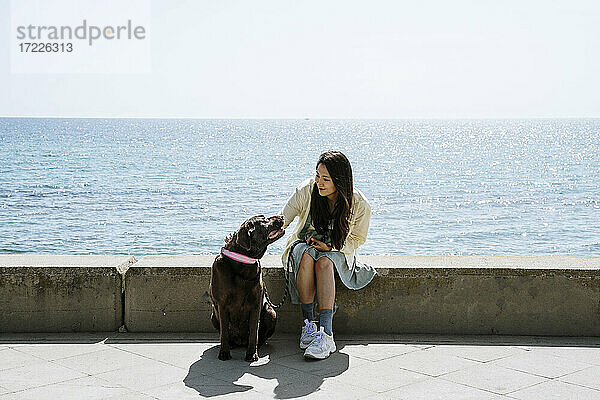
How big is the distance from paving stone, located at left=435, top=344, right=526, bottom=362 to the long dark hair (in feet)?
3.38

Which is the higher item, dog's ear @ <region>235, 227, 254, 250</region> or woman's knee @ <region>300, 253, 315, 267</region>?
dog's ear @ <region>235, 227, 254, 250</region>

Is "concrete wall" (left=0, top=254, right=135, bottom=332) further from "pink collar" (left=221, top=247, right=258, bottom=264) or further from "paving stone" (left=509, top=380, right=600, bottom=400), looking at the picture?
"paving stone" (left=509, top=380, right=600, bottom=400)

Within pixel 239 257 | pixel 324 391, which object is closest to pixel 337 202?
pixel 239 257

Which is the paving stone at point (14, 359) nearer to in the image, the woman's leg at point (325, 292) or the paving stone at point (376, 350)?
the woman's leg at point (325, 292)

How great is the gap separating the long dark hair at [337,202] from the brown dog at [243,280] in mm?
531

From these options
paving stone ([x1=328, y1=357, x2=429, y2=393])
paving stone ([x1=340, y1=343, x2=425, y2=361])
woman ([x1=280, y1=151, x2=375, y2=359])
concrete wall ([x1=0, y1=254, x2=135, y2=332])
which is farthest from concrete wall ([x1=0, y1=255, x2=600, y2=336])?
paving stone ([x1=328, y1=357, x2=429, y2=393])

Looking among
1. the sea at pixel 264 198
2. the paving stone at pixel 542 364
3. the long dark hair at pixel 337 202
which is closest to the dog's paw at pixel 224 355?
the long dark hair at pixel 337 202

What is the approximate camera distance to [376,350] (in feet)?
18.3

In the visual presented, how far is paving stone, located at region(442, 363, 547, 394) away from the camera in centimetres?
475

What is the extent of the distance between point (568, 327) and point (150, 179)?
4321cm

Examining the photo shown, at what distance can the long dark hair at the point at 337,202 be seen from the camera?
5.66 m

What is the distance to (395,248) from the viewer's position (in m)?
25.5

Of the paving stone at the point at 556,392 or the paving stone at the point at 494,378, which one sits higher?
the paving stone at the point at 494,378

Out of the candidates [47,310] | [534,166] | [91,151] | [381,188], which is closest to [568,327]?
[47,310]
